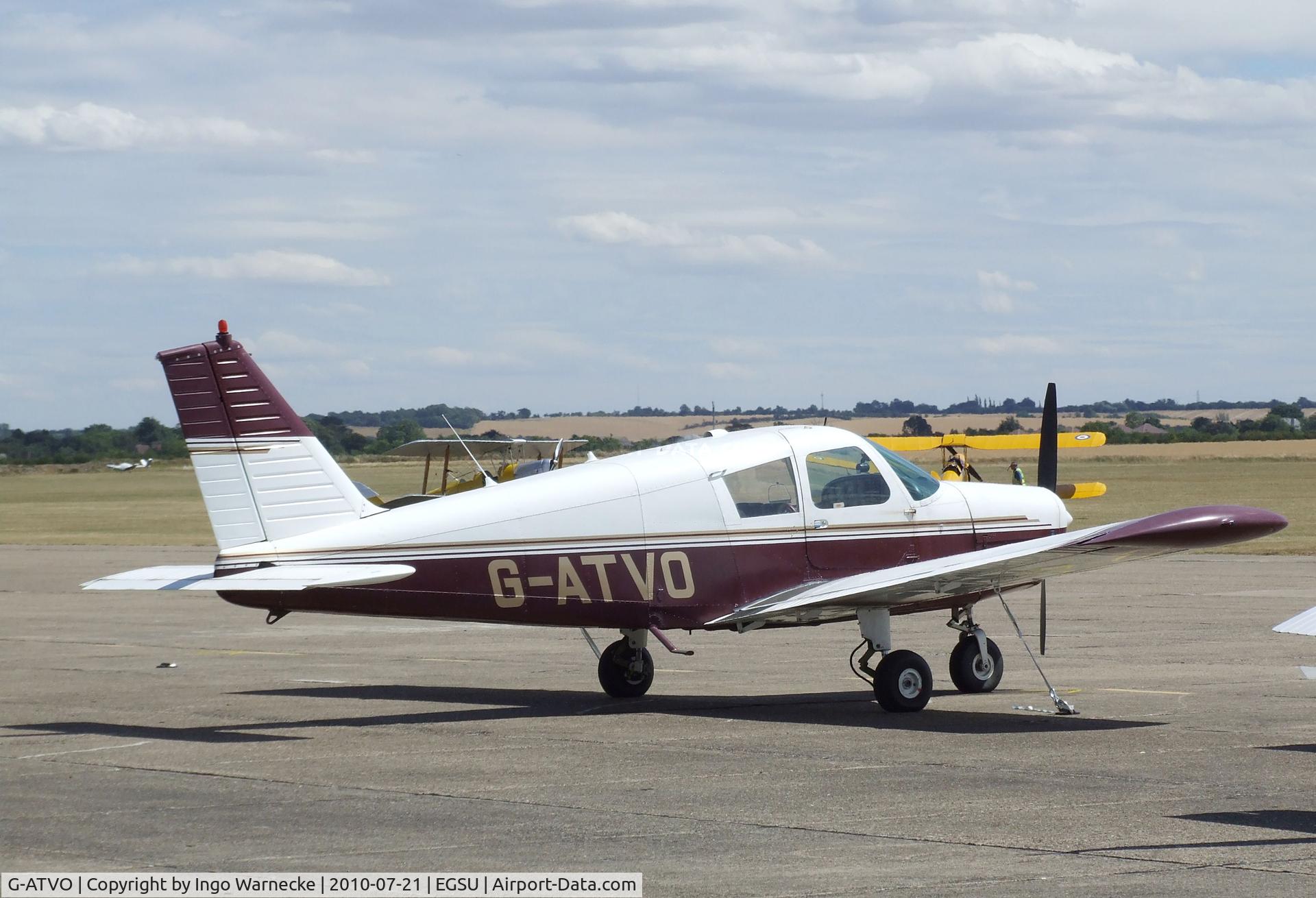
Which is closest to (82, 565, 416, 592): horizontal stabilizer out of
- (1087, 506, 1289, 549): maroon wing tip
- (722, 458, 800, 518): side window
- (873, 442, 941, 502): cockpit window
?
(722, 458, 800, 518): side window

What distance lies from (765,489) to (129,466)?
128m

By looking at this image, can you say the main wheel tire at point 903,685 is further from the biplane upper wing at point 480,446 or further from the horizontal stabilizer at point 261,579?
the biplane upper wing at point 480,446

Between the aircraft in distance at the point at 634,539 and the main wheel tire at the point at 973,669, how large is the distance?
18 mm

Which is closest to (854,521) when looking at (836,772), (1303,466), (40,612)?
(836,772)

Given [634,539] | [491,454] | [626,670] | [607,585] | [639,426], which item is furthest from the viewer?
[639,426]

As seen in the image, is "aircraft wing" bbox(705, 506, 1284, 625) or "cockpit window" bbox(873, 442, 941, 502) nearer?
"aircraft wing" bbox(705, 506, 1284, 625)

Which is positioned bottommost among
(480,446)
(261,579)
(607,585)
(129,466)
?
(607,585)

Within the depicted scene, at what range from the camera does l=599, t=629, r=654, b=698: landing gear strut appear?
14.3m

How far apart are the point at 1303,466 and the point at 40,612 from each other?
81.5 metres

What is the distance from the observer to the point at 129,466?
134 m

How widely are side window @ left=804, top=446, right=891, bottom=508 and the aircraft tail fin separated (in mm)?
3813

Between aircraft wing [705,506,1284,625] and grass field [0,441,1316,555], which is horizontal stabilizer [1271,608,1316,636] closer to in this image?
aircraft wing [705,506,1284,625]

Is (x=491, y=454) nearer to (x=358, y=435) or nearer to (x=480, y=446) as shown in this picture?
(x=480, y=446)
